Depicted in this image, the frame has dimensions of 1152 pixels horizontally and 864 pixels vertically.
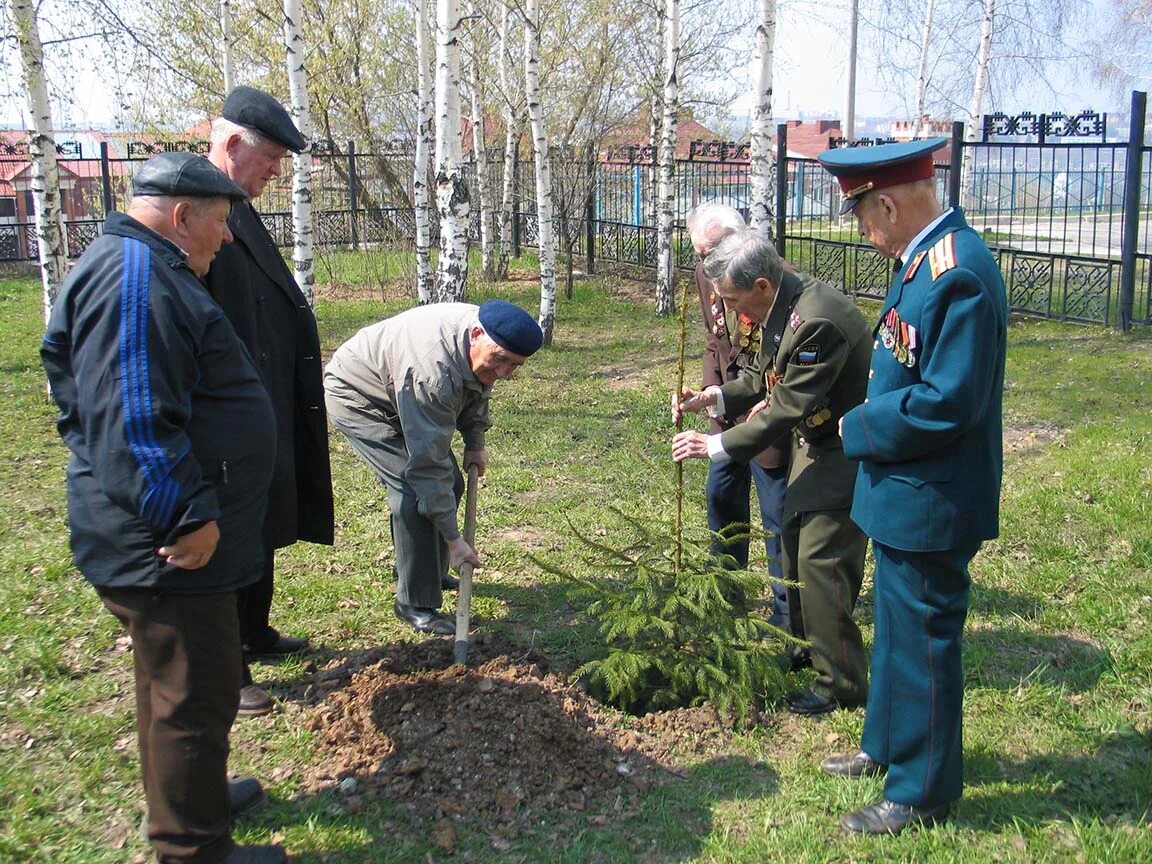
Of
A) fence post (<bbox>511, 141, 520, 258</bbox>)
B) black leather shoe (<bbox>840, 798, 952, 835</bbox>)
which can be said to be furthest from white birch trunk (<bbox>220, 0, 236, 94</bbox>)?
black leather shoe (<bbox>840, 798, 952, 835</bbox>)

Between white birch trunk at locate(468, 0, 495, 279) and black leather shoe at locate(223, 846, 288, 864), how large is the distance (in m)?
13.8

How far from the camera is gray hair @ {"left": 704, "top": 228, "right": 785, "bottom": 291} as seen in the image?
3.66 meters

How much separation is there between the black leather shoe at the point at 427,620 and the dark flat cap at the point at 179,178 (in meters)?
2.37

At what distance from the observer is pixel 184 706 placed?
2.57 meters

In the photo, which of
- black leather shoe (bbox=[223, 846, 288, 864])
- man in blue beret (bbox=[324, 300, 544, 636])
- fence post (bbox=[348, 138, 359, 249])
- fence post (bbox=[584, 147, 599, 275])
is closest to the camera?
black leather shoe (bbox=[223, 846, 288, 864])

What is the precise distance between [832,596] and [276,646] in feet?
7.59

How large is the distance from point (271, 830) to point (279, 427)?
4.79ft

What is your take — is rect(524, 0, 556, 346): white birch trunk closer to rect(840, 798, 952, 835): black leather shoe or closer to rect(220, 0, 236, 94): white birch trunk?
rect(220, 0, 236, 94): white birch trunk

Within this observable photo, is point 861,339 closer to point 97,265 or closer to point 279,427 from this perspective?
point 279,427

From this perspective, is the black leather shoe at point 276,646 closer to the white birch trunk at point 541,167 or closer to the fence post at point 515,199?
the white birch trunk at point 541,167

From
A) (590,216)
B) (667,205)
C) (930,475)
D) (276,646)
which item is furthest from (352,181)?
(930,475)

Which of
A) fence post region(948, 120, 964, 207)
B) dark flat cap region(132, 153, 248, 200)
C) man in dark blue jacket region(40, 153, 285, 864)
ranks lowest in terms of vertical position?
man in dark blue jacket region(40, 153, 285, 864)

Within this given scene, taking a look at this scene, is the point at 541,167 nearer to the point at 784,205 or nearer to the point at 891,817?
the point at 784,205

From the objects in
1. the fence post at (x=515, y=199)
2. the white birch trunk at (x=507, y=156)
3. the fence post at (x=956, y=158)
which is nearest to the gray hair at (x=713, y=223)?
the fence post at (x=956, y=158)
